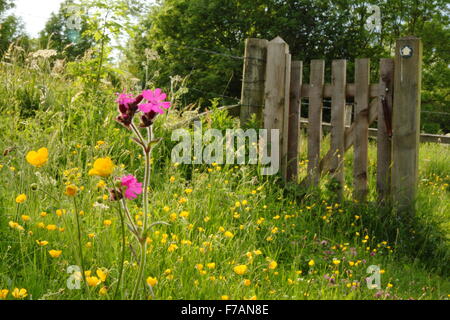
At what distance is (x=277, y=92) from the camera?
4570 mm

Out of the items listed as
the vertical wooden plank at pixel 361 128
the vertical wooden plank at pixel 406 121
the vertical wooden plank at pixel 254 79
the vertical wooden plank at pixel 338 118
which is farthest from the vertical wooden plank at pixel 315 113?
the vertical wooden plank at pixel 406 121

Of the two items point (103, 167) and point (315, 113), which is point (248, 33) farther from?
point (103, 167)

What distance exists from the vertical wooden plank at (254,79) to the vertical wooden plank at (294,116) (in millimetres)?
311

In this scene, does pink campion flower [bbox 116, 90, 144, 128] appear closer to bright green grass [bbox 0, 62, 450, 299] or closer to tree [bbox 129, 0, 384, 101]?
bright green grass [bbox 0, 62, 450, 299]

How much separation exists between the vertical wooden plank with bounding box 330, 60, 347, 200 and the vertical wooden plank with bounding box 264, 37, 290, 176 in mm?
482

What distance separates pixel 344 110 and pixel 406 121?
0.57 metres

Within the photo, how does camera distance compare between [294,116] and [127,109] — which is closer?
[127,109]

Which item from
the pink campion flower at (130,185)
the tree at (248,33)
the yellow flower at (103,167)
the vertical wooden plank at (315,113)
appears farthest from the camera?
the tree at (248,33)

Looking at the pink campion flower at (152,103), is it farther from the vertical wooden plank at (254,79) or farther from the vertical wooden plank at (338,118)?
the vertical wooden plank at (254,79)

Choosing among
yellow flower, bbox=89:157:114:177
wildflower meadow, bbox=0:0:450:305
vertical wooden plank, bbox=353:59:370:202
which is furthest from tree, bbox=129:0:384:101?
yellow flower, bbox=89:157:114:177

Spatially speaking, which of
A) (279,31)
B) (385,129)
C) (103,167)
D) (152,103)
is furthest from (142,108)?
(279,31)

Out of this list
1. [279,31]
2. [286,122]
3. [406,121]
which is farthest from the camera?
[279,31]

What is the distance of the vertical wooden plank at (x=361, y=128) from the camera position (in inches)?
169
